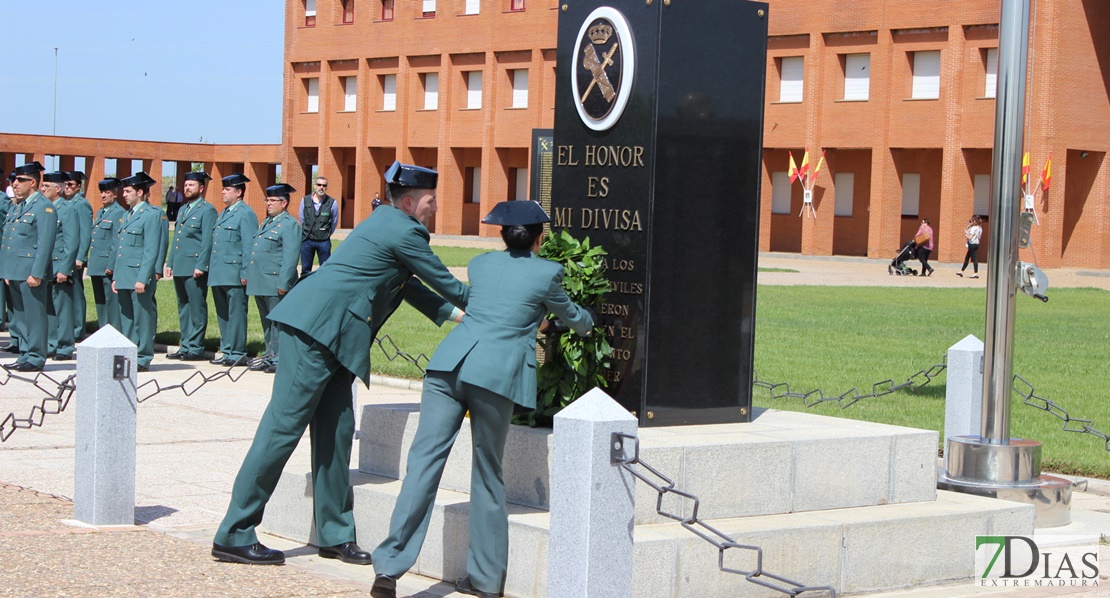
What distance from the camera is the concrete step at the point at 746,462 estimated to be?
716cm

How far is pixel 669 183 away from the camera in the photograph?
794 centimetres

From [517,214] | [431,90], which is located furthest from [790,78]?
[517,214]

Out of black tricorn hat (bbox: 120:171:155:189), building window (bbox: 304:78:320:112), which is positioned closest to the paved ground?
black tricorn hat (bbox: 120:171:155:189)

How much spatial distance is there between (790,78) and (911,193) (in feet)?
18.8

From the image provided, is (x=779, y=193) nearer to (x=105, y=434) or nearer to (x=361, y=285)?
(x=105, y=434)

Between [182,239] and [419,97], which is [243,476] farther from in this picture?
[419,97]

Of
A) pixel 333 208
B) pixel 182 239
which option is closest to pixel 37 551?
pixel 182 239

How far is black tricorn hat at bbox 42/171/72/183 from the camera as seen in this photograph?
17.6 metres

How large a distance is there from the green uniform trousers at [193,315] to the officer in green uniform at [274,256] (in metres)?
1.19

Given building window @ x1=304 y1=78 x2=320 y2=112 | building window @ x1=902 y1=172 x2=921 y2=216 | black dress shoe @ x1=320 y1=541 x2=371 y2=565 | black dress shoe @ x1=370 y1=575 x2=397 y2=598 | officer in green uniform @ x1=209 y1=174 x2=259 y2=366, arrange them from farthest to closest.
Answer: building window @ x1=304 y1=78 x2=320 y2=112, building window @ x1=902 y1=172 x2=921 y2=216, officer in green uniform @ x1=209 y1=174 x2=259 y2=366, black dress shoe @ x1=320 y1=541 x2=371 y2=565, black dress shoe @ x1=370 y1=575 x2=397 y2=598

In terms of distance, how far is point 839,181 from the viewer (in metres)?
50.4

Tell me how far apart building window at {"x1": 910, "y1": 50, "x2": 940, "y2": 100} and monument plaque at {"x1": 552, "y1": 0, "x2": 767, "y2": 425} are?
1555 inches

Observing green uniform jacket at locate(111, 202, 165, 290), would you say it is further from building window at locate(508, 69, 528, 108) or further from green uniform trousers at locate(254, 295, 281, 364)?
building window at locate(508, 69, 528, 108)

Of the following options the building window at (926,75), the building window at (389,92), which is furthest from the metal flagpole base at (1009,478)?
the building window at (389,92)
